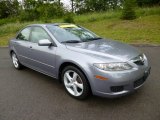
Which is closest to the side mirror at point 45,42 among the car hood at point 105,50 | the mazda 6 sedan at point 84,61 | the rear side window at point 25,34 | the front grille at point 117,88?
the mazda 6 sedan at point 84,61

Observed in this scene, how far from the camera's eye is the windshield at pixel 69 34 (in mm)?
4348

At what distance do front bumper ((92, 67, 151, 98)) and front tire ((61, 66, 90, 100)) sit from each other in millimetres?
238

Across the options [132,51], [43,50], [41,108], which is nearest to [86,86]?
[41,108]

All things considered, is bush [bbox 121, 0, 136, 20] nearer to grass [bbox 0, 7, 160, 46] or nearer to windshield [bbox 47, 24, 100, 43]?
grass [bbox 0, 7, 160, 46]

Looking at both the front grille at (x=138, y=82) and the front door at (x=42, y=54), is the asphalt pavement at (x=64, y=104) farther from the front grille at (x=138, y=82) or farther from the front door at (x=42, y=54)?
the front door at (x=42, y=54)

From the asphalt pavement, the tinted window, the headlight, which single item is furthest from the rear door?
the headlight

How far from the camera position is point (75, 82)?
385cm

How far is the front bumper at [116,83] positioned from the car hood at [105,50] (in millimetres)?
307

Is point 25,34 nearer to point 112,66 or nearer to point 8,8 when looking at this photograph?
point 112,66

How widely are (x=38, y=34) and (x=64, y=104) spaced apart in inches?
79.2

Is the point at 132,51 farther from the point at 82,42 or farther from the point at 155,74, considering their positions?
the point at 155,74

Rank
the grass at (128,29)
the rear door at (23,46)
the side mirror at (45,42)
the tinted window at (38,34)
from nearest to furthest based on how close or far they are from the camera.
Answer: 1. the side mirror at (45,42)
2. the tinted window at (38,34)
3. the rear door at (23,46)
4. the grass at (128,29)

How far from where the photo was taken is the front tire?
359 cm

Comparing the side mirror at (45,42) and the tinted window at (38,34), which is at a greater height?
the tinted window at (38,34)
